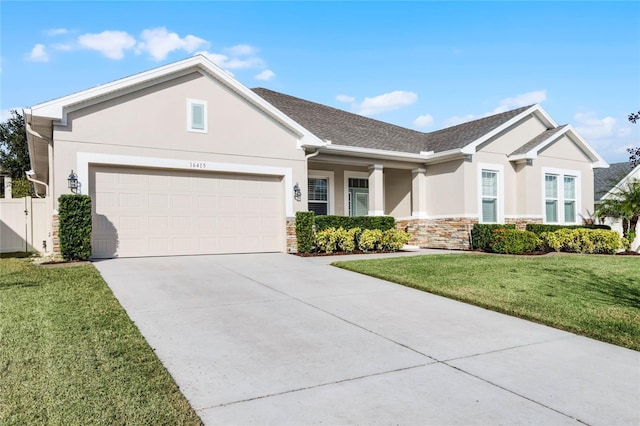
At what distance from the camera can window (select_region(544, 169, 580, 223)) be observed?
17719mm

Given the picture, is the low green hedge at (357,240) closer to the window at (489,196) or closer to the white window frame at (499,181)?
the window at (489,196)

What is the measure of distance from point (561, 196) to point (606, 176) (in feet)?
28.9

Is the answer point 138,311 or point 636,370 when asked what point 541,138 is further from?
point 138,311

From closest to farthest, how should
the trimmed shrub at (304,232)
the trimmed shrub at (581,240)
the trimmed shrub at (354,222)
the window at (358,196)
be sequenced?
the trimmed shrub at (304,232) → the trimmed shrub at (354,222) → the trimmed shrub at (581,240) → the window at (358,196)

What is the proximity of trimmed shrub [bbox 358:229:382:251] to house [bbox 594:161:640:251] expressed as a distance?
1146 cm

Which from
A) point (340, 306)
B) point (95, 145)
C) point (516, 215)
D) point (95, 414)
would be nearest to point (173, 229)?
point (95, 145)

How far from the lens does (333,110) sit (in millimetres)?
19078

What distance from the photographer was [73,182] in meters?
10.2

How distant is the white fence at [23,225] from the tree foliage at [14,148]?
850 inches

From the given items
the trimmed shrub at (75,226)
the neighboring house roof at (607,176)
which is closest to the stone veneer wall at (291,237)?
the trimmed shrub at (75,226)

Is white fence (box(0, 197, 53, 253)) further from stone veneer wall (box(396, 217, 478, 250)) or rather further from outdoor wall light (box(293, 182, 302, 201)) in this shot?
stone veneer wall (box(396, 217, 478, 250))

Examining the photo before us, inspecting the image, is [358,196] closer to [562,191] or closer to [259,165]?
[259,165]

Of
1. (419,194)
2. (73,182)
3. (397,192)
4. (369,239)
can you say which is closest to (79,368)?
(73,182)

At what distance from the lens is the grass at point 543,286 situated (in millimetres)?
5863
